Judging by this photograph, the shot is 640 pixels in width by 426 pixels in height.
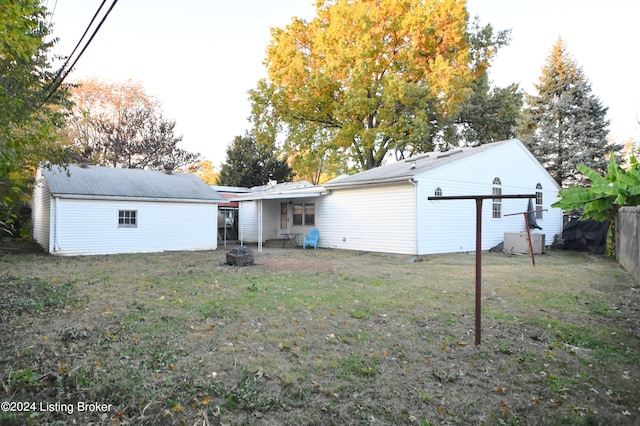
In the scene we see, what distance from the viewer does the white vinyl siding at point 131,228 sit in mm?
13507

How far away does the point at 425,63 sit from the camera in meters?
23.2

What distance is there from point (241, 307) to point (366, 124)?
2081 cm

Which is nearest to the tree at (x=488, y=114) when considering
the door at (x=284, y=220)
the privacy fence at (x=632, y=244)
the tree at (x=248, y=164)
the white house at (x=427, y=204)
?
the white house at (x=427, y=204)

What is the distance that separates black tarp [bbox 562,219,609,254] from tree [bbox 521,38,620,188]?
23.9 feet

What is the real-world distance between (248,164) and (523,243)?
21696 mm

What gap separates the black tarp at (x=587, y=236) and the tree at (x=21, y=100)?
19.0 meters

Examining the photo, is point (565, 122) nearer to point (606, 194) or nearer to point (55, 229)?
point (606, 194)

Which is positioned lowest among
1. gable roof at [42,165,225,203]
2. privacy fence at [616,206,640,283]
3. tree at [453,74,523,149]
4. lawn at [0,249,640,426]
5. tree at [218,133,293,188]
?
lawn at [0,249,640,426]

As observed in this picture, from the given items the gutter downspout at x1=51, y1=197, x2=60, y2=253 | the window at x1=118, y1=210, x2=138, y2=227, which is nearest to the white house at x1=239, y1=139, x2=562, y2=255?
the window at x1=118, y1=210, x2=138, y2=227

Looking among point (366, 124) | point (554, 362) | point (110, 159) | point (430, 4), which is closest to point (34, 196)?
point (110, 159)

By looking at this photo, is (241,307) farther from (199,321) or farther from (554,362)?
(554,362)

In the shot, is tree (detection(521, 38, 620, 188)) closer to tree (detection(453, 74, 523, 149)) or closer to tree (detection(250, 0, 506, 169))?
tree (detection(453, 74, 523, 149))

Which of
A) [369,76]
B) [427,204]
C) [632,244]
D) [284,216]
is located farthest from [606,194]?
[369,76]

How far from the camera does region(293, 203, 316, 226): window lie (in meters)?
18.6
